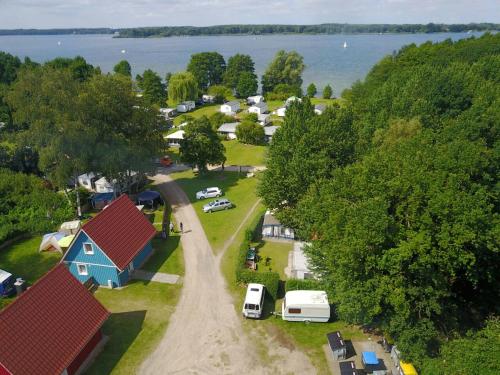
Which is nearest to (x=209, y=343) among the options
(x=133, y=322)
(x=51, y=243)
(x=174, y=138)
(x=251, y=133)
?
(x=133, y=322)

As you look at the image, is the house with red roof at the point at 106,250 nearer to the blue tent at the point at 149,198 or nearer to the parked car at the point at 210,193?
the blue tent at the point at 149,198

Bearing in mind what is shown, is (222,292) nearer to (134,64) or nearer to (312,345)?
(312,345)

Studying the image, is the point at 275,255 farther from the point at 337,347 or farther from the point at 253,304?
the point at 337,347

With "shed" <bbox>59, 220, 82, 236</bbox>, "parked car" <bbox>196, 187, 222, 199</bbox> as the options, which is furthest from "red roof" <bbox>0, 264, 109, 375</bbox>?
"parked car" <bbox>196, 187, 222, 199</bbox>

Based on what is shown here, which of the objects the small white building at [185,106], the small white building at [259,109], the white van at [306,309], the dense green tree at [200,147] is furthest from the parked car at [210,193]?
the small white building at [185,106]

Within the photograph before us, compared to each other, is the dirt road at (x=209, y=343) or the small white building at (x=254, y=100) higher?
the dirt road at (x=209, y=343)
